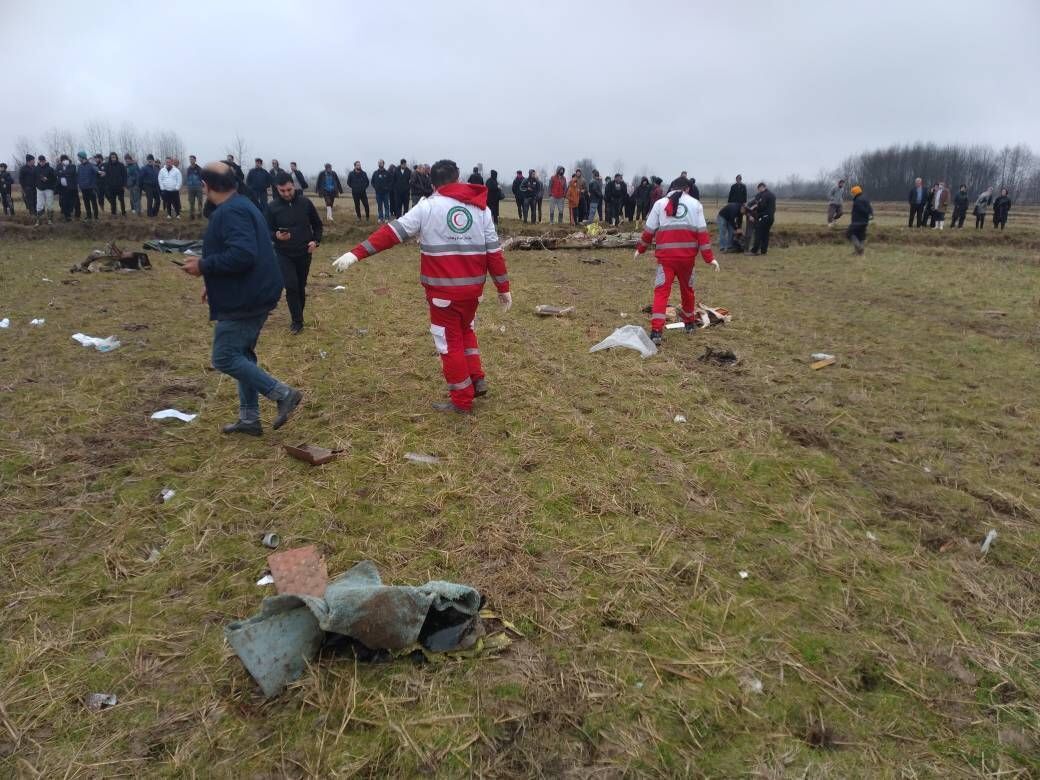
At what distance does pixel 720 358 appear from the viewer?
23.6 ft

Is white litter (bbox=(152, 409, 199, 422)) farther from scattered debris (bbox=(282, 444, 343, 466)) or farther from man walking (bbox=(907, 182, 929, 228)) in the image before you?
man walking (bbox=(907, 182, 929, 228))

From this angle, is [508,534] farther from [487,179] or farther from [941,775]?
[487,179]

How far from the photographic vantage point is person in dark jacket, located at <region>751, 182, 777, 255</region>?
16.6 m

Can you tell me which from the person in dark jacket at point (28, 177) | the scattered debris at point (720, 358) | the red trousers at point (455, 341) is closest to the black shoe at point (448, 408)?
the red trousers at point (455, 341)

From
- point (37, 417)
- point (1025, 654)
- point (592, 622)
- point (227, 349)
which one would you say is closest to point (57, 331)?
point (37, 417)

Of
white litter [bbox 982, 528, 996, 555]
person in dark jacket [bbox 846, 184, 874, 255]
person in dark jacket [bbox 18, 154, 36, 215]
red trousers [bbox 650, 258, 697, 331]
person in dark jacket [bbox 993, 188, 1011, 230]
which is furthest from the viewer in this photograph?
person in dark jacket [bbox 993, 188, 1011, 230]

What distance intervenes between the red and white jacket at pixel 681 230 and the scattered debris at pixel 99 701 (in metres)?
Answer: 6.93

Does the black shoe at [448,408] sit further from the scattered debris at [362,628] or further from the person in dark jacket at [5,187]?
the person in dark jacket at [5,187]

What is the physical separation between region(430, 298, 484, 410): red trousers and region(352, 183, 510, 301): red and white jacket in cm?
11

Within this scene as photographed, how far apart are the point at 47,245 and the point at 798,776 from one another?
2112 cm

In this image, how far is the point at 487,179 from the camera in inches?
821

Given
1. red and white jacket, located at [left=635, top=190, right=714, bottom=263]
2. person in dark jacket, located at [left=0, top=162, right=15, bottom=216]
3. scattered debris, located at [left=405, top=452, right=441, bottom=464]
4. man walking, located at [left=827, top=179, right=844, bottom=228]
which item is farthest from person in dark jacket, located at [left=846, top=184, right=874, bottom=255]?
person in dark jacket, located at [left=0, top=162, right=15, bottom=216]

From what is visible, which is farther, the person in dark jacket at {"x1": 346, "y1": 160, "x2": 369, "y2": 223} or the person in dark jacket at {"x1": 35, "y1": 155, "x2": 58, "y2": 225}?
the person in dark jacket at {"x1": 346, "y1": 160, "x2": 369, "y2": 223}

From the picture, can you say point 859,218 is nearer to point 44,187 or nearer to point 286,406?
point 286,406
